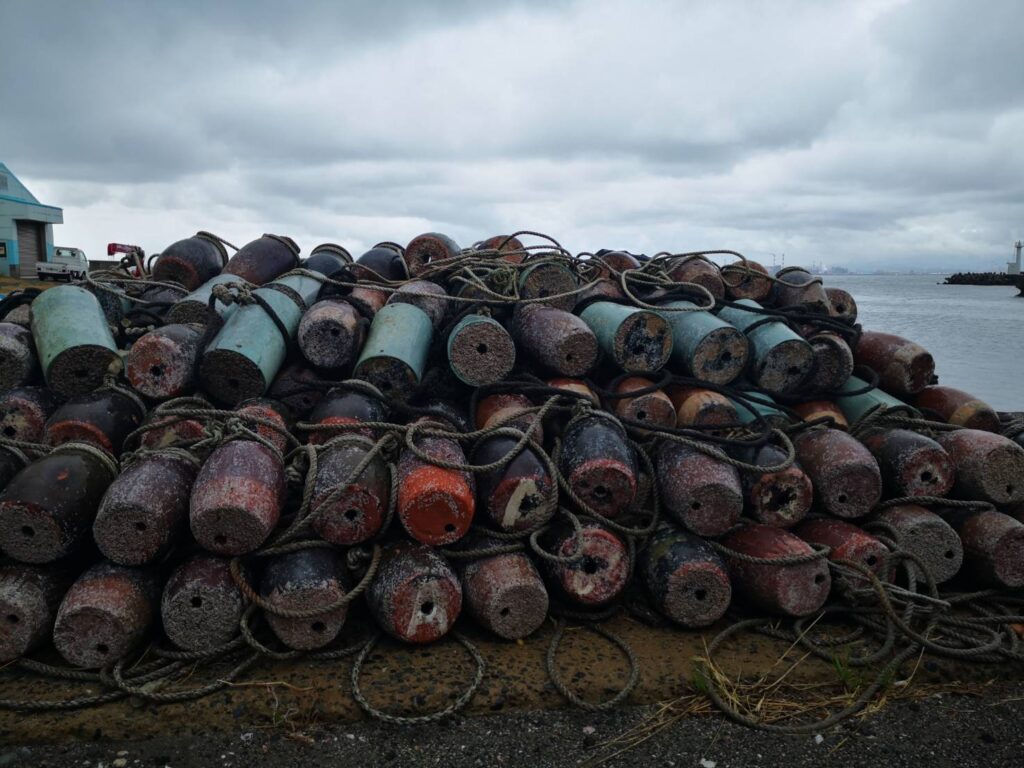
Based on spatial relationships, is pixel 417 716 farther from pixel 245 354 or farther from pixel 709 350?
pixel 709 350

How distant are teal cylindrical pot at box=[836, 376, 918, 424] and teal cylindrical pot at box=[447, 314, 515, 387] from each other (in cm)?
212

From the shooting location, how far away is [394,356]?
12.1 feet

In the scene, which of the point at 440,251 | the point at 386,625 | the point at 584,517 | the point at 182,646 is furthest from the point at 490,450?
the point at 440,251

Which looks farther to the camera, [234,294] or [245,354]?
[234,294]

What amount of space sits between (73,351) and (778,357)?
3832 mm

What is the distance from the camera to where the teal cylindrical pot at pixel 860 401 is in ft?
13.9

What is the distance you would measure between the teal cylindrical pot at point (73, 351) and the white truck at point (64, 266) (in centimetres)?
1950

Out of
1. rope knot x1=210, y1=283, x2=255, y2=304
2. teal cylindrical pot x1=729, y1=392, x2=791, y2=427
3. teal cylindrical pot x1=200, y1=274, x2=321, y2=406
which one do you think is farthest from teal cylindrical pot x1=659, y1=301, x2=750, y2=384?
rope knot x1=210, y1=283, x2=255, y2=304

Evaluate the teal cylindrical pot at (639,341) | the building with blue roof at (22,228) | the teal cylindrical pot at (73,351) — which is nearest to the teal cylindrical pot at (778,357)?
the teal cylindrical pot at (639,341)

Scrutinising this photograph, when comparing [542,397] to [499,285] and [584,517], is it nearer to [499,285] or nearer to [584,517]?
[584,517]

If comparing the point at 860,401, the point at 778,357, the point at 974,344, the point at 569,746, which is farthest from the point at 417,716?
the point at 974,344

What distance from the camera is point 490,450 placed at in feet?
10.9

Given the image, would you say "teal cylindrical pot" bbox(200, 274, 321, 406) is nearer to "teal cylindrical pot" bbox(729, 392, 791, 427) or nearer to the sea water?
"teal cylindrical pot" bbox(729, 392, 791, 427)

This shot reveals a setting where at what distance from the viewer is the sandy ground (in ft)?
8.04
